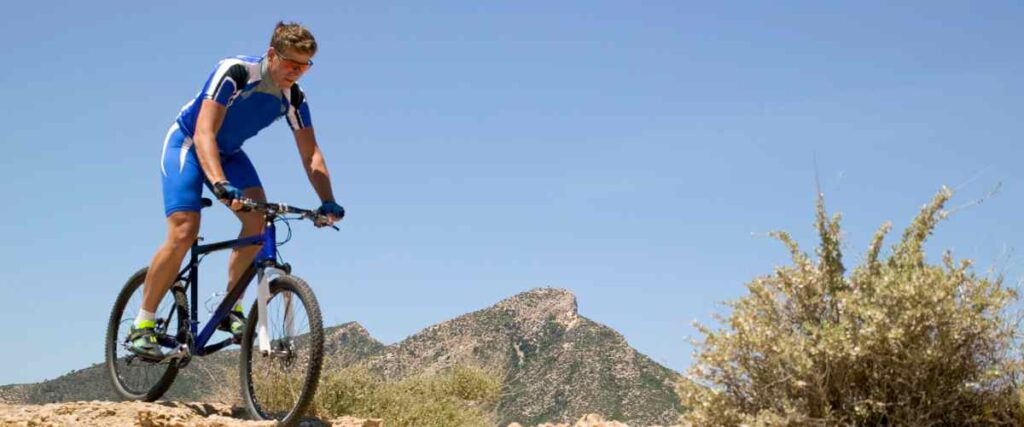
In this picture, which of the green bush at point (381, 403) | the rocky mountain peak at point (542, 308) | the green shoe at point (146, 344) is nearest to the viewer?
the green shoe at point (146, 344)

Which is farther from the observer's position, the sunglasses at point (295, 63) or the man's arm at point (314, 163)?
the man's arm at point (314, 163)

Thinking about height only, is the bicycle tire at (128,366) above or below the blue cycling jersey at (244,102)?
below

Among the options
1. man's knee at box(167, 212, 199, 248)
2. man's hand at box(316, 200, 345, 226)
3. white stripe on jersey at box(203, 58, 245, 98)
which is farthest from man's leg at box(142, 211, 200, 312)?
man's hand at box(316, 200, 345, 226)

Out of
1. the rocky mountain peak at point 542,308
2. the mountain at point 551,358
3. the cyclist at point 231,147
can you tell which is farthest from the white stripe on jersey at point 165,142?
the rocky mountain peak at point 542,308

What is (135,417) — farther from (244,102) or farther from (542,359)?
(542,359)

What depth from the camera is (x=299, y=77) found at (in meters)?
7.57

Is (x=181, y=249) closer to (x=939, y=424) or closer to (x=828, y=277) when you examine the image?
(x=828, y=277)

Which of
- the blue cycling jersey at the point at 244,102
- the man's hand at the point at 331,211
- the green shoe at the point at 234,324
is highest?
the blue cycling jersey at the point at 244,102

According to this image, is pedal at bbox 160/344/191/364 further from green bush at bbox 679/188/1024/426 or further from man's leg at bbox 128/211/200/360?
green bush at bbox 679/188/1024/426

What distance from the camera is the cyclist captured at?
7.37 meters

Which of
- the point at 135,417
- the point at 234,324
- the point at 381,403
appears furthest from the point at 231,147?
the point at 381,403

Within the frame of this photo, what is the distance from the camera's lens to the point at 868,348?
5.36 m

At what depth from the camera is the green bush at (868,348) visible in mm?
5316

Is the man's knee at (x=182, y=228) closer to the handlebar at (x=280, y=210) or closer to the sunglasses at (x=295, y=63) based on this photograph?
the handlebar at (x=280, y=210)
